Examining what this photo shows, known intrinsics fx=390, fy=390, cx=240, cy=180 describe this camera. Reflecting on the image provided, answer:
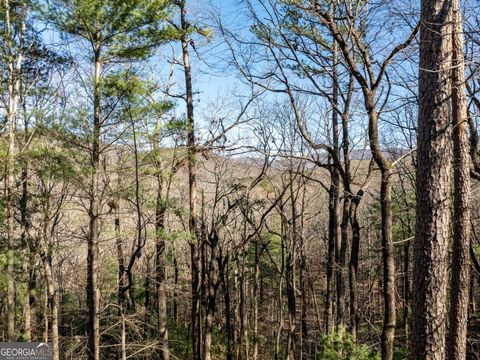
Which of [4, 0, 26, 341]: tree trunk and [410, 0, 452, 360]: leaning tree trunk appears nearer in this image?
[410, 0, 452, 360]: leaning tree trunk

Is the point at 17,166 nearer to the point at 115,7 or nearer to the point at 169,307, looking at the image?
the point at 115,7

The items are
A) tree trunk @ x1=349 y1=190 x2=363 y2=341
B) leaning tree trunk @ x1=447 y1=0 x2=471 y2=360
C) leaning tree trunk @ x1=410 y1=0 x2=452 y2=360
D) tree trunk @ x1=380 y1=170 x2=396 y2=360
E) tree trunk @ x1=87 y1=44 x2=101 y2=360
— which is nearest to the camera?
leaning tree trunk @ x1=410 y1=0 x2=452 y2=360

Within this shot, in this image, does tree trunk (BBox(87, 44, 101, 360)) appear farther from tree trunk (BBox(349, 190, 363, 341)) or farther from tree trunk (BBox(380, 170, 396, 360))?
tree trunk (BBox(380, 170, 396, 360))

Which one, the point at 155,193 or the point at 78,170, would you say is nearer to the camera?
the point at 78,170

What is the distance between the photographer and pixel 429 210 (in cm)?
376

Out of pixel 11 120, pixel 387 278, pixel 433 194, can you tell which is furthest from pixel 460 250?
pixel 11 120

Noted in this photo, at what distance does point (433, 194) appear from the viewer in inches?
148

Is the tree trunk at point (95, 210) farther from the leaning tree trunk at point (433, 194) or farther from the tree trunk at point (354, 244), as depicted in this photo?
the leaning tree trunk at point (433, 194)

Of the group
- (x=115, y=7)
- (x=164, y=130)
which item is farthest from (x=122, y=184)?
(x=115, y=7)

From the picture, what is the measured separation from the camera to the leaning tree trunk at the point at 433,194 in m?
3.72

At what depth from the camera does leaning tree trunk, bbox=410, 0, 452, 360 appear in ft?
12.2

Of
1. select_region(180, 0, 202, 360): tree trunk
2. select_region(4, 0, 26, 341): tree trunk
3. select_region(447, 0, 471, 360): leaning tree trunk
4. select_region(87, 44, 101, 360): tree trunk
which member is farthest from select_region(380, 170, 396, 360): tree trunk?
select_region(4, 0, 26, 341): tree trunk

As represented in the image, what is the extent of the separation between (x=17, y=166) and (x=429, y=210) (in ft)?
26.5

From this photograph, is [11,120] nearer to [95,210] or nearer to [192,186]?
[95,210]
